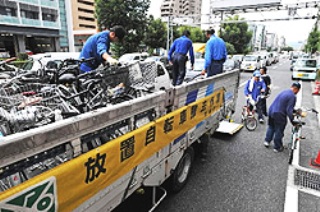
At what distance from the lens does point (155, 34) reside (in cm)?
2238

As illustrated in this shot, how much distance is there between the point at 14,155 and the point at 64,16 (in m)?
36.8

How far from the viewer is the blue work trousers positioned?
15.4 ft

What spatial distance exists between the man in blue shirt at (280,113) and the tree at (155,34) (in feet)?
62.4

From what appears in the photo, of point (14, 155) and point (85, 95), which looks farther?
point (85, 95)

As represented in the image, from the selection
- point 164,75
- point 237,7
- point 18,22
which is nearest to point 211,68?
point 164,75

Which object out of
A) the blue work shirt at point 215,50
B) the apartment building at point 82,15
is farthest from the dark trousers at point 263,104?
the apartment building at point 82,15

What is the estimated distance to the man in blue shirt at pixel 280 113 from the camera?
4.47 m

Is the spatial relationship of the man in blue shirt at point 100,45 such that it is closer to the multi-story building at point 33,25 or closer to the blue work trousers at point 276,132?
the blue work trousers at point 276,132

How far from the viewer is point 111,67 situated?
3125mm

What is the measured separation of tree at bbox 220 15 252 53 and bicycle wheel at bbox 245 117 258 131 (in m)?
25.8

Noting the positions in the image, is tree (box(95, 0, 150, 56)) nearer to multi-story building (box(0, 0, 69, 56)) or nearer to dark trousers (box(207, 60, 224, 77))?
multi-story building (box(0, 0, 69, 56))

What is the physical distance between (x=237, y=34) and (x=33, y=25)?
2656 centimetres

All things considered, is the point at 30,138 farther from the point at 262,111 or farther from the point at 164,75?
the point at 262,111

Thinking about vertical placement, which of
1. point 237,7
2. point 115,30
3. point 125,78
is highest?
point 237,7
